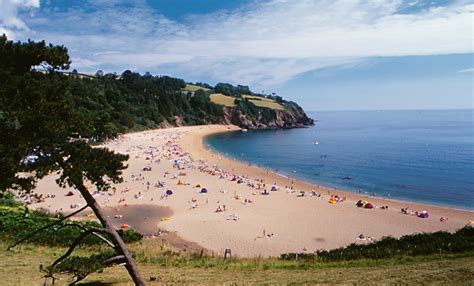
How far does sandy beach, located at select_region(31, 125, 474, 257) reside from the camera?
960 inches

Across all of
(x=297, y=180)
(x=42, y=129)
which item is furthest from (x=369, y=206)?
(x=42, y=129)

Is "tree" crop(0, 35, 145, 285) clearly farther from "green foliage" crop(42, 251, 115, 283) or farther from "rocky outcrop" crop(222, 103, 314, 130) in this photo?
"rocky outcrop" crop(222, 103, 314, 130)

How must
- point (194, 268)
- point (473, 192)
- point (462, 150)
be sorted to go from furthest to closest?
point (462, 150), point (473, 192), point (194, 268)

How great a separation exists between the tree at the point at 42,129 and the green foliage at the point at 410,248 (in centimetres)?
1018

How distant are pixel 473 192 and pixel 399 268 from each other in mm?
33287

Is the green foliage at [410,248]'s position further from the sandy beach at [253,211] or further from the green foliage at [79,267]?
Answer: the green foliage at [79,267]

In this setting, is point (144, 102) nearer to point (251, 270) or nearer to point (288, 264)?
point (288, 264)

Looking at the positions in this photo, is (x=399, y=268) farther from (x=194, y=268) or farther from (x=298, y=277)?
(x=194, y=268)

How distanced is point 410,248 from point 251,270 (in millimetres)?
7340

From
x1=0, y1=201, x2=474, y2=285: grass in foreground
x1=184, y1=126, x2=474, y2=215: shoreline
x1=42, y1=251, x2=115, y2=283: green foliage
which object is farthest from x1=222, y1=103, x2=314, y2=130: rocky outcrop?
x1=42, y1=251, x2=115, y2=283: green foliage

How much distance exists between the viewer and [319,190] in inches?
1631

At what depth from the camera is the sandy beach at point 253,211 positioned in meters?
24.4

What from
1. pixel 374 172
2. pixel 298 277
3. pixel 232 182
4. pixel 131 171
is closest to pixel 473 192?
pixel 374 172

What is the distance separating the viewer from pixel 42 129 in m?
8.59
